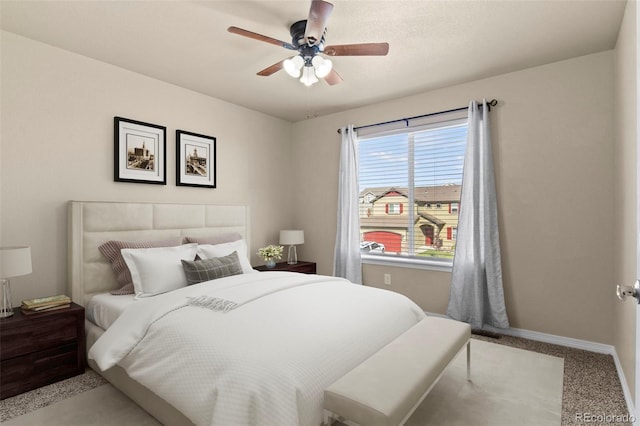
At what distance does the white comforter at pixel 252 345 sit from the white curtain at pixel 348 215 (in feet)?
5.62

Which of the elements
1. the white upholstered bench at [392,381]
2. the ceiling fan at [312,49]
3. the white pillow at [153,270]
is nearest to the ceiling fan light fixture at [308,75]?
the ceiling fan at [312,49]

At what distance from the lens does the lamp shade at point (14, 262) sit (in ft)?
7.24

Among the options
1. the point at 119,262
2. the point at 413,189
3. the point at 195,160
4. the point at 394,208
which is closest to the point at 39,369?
the point at 119,262

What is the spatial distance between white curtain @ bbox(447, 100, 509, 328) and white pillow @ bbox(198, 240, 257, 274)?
2.17 m

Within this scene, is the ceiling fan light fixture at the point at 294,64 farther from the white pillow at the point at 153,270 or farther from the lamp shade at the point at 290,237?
the lamp shade at the point at 290,237

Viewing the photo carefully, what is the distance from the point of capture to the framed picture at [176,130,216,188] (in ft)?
12.0

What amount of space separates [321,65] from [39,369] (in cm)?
288

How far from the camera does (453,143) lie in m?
3.73

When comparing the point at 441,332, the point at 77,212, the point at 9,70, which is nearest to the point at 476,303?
the point at 441,332

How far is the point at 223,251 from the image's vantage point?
11.0 feet

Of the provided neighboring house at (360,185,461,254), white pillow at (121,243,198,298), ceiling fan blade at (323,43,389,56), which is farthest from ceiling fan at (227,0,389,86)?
neighboring house at (360,185,461,254)

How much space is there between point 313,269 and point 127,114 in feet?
9.05

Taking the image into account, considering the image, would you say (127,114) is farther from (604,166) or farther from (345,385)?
(604,166)

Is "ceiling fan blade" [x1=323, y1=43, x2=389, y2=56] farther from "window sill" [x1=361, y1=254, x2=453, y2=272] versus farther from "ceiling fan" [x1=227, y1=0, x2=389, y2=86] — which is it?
"window sill" [x1=361, y1=254, x2=453, y2=272]
